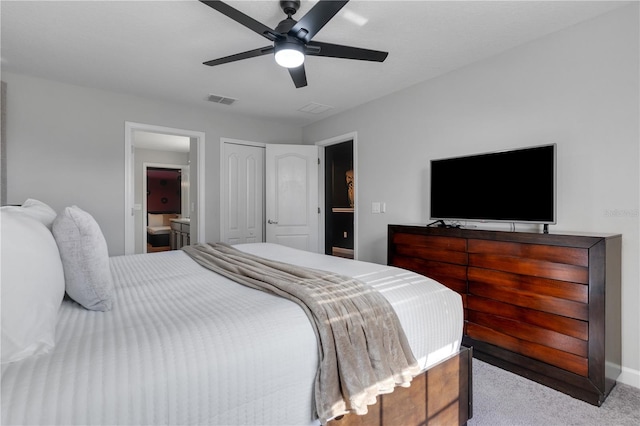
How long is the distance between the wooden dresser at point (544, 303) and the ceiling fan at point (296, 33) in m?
1.68

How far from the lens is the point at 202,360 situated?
34.6 inches

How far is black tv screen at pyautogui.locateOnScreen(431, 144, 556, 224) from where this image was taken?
2.21 m

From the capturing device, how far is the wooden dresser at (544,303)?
6.08 ft

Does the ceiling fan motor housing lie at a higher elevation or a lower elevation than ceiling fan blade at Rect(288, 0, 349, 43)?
higher

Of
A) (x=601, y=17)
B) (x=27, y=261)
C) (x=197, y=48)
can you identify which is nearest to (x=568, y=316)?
(x=601, y=17)

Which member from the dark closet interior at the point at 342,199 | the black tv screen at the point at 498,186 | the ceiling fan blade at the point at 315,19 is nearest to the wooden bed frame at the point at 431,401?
the black tv screen at the point at 498,186

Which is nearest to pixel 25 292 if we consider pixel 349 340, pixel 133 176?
pixel 349 340

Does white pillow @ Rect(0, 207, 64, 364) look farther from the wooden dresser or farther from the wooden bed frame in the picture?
the wooden dresser

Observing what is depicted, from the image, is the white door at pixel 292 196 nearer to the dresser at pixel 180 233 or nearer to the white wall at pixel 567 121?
the white wall at pixel 567 121

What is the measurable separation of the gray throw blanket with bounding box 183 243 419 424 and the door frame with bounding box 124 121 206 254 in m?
2.97

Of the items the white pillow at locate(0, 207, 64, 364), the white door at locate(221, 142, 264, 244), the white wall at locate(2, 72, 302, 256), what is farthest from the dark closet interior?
the white pillow at locate(0, 207, 64, 364)

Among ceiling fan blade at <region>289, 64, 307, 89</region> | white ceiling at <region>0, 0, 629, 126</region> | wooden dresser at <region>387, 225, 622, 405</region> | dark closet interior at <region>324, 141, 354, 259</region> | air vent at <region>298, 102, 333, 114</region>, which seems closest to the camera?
wooden dresser at <region>387, 225, 622, 405</region>

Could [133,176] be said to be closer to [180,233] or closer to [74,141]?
[74,141]

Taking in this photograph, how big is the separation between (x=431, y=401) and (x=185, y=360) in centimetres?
112
